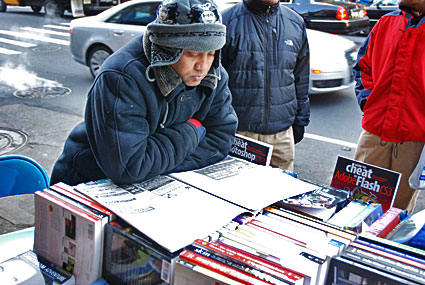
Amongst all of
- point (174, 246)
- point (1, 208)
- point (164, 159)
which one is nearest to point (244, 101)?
point (164, 159)

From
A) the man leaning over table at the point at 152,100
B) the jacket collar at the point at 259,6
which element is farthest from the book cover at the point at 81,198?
the jacket collar at the point at 259,6

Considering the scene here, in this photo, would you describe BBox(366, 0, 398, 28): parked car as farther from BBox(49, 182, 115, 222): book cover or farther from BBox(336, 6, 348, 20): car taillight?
BBox(49, 182, 115, 222): book cover

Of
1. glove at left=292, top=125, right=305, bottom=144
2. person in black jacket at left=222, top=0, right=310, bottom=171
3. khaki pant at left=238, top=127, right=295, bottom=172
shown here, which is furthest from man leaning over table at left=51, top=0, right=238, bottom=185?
glove at left=292, top=125, right=305, bottom=144

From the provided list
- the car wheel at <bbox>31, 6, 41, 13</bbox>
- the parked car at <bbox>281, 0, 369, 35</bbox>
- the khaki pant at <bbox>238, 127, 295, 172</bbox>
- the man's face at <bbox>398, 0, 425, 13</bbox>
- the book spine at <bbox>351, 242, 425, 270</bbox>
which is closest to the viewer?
the book spine at <bbox>351, 242, 425, 270</bbox>

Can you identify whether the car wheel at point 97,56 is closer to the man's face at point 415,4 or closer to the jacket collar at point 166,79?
the man's face at point 415,4

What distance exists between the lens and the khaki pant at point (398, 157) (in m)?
3.03

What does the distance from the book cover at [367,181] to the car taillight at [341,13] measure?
10988 mm

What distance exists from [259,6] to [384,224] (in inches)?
70.8

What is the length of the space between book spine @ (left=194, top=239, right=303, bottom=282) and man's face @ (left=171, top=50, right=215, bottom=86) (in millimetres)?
730

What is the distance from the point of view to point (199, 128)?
2.12m

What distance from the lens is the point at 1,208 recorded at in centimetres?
400

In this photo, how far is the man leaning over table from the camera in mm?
1775

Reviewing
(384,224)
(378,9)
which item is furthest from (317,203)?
(378,9)

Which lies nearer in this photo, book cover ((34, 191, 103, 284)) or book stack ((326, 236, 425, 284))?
book stack ((326, 236, 425, 284))
